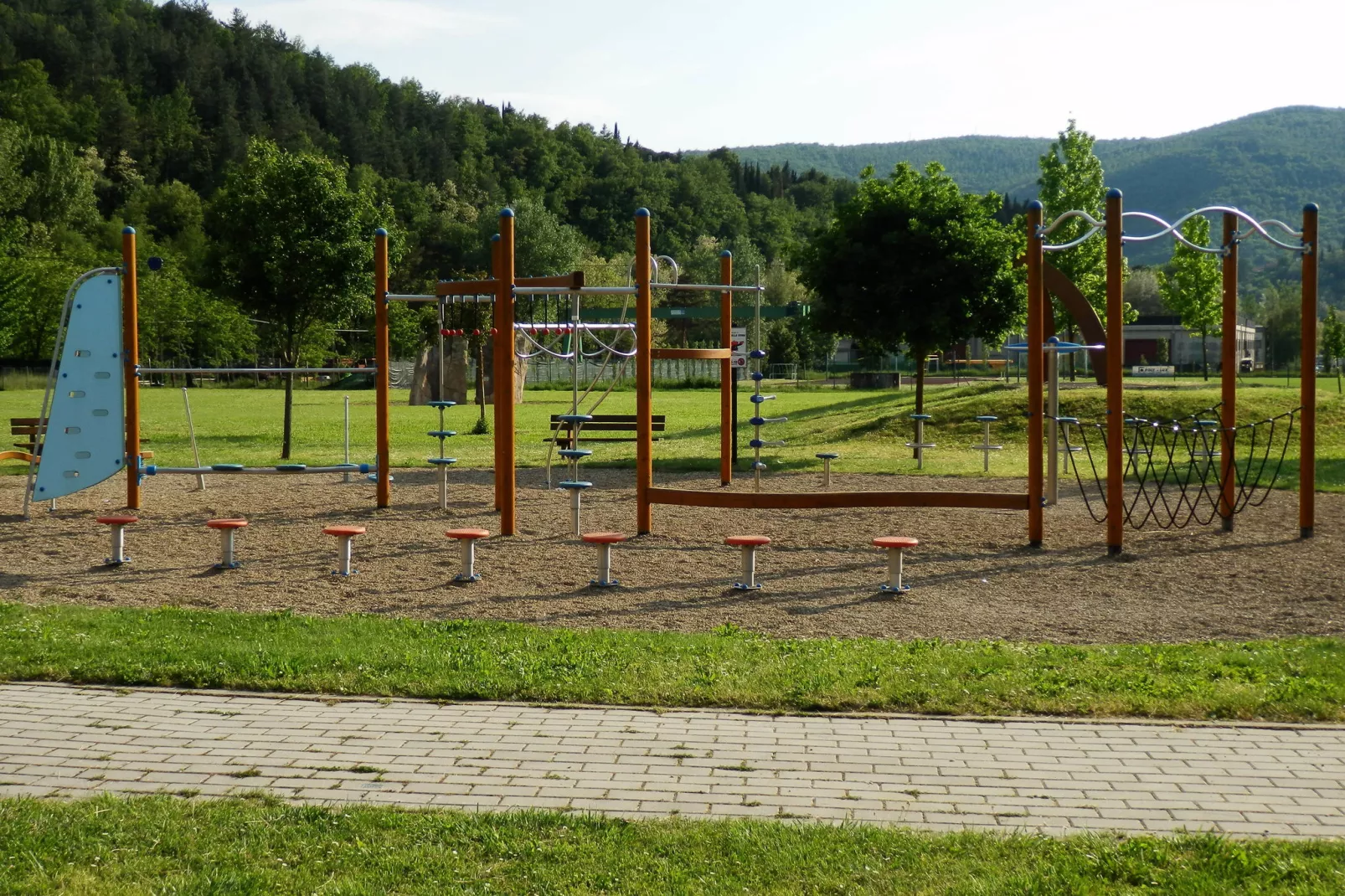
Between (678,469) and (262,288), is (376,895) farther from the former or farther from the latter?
(262,288)

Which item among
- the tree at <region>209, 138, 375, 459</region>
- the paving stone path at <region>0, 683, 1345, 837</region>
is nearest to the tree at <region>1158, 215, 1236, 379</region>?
the tree at <region>209, 138, 375, 459</region>

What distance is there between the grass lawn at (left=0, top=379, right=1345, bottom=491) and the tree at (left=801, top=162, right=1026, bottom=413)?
2.39 metres

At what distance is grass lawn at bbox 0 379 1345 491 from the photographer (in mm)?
21453

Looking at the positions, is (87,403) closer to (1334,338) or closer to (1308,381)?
(1308,381)

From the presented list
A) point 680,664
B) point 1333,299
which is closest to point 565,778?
point 680,664

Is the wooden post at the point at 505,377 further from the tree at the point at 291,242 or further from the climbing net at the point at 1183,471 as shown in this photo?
the tree at the point at 291,242

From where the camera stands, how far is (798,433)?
29.2m

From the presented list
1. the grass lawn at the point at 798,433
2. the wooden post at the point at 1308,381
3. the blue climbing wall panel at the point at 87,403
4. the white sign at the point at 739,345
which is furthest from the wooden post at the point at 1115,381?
the blue climbing wall panel at the point at 87,403

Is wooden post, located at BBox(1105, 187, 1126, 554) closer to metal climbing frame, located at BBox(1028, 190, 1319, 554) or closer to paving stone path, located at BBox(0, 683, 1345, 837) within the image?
metal climbing frame, located at BBox(1028, 190, 1319, 554)

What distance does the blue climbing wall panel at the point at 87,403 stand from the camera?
13.6m

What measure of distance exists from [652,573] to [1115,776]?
5.72 metres

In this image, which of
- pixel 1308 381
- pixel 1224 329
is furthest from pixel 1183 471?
pixel 1224 329

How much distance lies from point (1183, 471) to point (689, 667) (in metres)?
14.9

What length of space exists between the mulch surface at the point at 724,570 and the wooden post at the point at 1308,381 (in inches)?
12.8
